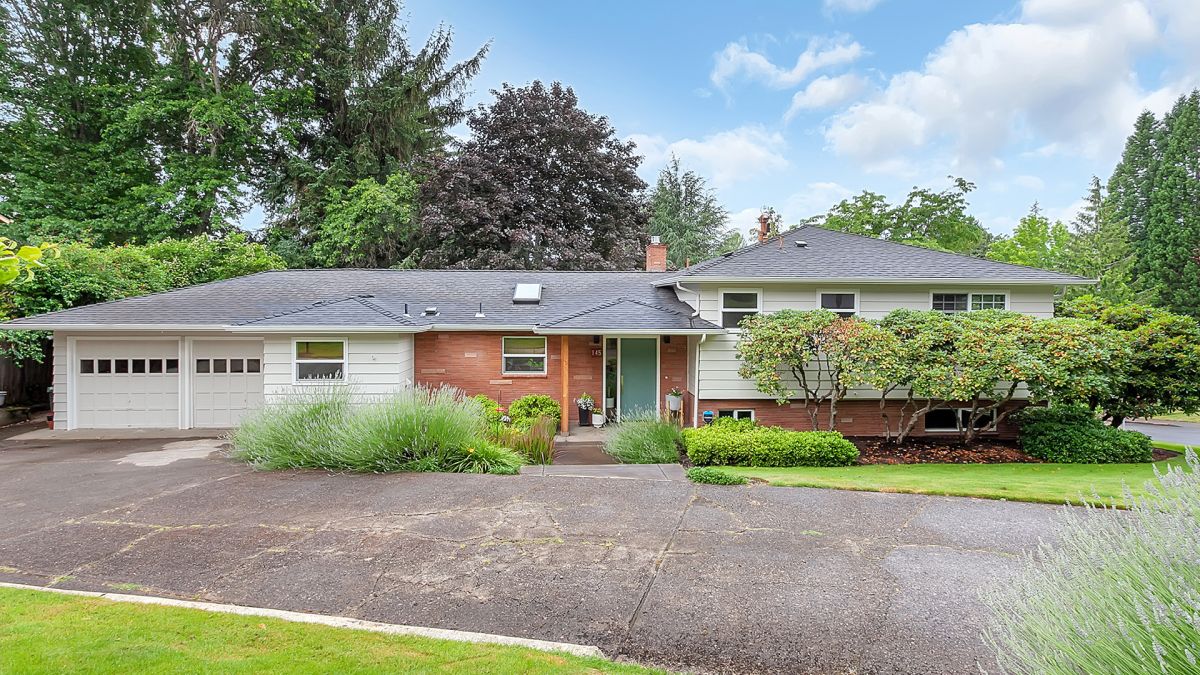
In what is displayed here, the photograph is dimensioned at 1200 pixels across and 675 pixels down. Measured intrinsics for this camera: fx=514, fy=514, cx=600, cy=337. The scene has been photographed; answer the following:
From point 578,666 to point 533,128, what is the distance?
77.0ft

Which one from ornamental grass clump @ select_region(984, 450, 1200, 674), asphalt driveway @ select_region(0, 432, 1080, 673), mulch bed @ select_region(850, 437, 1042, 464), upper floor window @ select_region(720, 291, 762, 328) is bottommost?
mulch bed @ select_region(850, 437, 1042, 464)

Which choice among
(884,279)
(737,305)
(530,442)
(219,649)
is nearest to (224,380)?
(530,442)

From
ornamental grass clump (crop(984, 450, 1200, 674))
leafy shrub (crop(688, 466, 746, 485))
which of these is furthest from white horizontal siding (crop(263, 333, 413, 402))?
ornamental grass clump (crop(984, 450, 1200, 674))

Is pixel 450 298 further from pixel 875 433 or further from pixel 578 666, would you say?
pixel 578 666

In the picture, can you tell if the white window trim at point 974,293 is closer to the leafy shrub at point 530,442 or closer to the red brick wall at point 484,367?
the red brick wall at point 484,367

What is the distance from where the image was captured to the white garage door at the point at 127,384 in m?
12.5

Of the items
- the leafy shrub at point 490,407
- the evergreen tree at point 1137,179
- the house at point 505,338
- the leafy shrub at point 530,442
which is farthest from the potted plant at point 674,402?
the evergreen tree at point 1137,179

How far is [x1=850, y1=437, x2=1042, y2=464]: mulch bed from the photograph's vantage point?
10445 mm

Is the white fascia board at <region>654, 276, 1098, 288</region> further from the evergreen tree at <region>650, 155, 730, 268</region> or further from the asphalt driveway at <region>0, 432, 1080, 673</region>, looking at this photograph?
the evergreen tree at <region>650, 155, 730, 268</region>

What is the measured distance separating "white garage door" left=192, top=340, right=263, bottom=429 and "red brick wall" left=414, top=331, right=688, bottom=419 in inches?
158

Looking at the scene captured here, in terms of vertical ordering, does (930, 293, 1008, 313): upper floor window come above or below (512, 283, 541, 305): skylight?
below

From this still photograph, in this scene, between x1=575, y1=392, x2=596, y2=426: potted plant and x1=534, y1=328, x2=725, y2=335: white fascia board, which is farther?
x1=575, y1=392, x2=596, y2=426: potted plant

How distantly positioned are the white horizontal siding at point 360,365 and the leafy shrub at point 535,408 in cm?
264

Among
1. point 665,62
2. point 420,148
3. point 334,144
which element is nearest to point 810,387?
point 665,62
